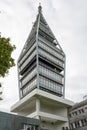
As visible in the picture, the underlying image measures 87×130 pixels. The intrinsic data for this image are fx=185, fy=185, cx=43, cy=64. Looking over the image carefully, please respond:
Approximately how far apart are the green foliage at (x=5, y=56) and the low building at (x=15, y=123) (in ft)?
50.2

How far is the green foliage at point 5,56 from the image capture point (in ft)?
44.0

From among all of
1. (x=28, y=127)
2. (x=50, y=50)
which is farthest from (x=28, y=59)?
(x=28, y=127)

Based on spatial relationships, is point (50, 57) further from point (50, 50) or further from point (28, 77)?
Answer: point (28, 77)

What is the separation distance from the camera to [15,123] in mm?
29109

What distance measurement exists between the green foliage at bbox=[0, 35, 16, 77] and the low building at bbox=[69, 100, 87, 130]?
35987 mm

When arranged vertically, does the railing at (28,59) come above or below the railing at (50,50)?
below

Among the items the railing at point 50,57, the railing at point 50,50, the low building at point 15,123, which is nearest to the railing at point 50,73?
the railing at point 50,57

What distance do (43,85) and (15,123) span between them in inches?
883

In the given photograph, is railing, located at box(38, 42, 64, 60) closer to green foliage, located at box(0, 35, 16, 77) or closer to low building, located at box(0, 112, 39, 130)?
low building, located at box(0, 112, 39, 130)

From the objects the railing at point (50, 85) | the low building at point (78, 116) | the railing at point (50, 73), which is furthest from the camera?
the railing at point (50, 73)

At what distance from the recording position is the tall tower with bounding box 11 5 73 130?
46062 millimetres

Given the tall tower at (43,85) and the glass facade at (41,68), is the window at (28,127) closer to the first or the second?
the tall tower at (43,85)

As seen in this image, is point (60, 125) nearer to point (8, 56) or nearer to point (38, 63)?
point (38, 63)

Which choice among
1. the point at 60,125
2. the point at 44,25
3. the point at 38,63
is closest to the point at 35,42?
the point at 38,63
